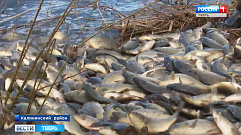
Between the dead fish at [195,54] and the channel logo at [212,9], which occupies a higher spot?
the channel logo at [212,9]

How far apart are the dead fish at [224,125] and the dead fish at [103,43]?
2.20 meters

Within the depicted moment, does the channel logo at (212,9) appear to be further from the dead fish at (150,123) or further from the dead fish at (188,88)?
the dead fish at (150,123)

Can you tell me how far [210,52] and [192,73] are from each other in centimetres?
80

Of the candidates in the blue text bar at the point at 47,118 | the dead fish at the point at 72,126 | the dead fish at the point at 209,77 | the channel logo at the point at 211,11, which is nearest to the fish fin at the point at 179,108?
the dead fish at the point at 209,77

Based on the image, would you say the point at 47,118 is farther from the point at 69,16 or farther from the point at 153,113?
A: the point at 69,16

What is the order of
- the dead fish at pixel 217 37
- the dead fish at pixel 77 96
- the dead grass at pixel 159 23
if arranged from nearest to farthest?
the dead fish at pixel 77 96 → the dead fish at pixel 217 37 → the dead grass at pixel 159 23

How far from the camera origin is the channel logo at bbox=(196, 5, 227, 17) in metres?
5.43

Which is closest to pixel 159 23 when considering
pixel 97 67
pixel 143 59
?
pixel 143 59

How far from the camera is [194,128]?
2395 millimetres

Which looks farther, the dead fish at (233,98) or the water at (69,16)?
the water at (69,16)

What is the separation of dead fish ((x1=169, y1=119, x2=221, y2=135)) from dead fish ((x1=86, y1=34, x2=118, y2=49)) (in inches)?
84.3

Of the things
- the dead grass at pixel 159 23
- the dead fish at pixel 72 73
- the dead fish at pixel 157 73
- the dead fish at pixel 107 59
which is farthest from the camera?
the dead grass at pixel 159 23

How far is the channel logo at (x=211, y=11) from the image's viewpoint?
5426 mm

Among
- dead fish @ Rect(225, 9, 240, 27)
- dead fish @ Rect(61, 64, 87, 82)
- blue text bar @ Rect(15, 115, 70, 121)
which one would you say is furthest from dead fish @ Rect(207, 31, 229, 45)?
blue text bar @ Rect(15, 115, 70, 121)
